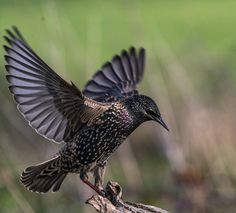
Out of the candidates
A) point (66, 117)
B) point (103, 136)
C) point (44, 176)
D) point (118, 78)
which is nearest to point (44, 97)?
point (66, 117)

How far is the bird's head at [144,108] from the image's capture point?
6793 millimetres

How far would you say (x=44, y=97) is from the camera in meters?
6.85

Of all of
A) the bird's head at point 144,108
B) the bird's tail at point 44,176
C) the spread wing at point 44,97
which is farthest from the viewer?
the bird's tail at point 44,176

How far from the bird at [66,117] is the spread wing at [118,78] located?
1.89 ft

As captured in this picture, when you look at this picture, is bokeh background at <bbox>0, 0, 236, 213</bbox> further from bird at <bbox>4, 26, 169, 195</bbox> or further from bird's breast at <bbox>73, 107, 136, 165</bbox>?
bird's breast at <bbox>73, 107, 136, 165</bbox>

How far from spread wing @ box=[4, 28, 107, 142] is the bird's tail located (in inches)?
7.4

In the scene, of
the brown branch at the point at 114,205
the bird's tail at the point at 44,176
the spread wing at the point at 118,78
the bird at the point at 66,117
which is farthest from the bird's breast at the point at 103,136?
the spread wing at the point at 118,78

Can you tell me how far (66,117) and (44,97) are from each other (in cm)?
18

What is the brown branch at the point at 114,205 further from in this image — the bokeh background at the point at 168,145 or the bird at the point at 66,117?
the bokeh background at the point at 168,145

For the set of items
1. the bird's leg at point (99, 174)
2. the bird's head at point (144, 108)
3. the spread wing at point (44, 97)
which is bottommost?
the bird's leg at point (99, 174)

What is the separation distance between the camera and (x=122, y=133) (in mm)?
6891

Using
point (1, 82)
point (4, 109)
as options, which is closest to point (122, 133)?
→ point (4, 109)

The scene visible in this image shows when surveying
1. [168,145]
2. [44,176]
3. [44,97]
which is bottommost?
[168,145]

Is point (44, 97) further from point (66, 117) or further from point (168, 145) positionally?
point (168, 145)
